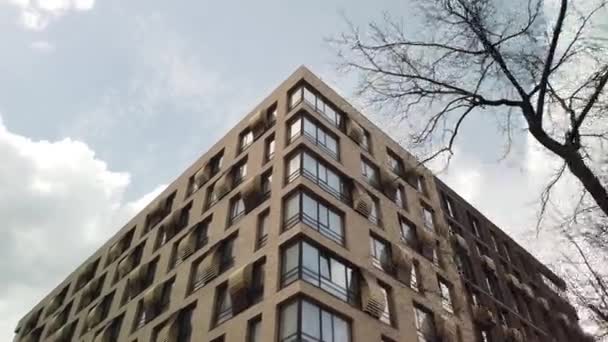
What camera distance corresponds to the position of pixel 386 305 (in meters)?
23.8

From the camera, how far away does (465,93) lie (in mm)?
9727

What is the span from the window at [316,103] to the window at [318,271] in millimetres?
10506

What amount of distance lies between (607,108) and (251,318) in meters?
15.9

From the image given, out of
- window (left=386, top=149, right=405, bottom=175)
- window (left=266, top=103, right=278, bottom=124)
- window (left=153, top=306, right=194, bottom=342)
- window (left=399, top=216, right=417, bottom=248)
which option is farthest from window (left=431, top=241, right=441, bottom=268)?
window (left=153, top=306, right=194, bottom=342)

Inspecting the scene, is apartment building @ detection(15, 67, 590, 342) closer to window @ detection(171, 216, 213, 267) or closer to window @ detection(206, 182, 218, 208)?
window @ detection(171, 216, 213, 267)

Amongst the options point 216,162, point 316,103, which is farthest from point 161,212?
point 316,103

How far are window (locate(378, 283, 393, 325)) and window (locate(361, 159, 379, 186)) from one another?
748 centimetres

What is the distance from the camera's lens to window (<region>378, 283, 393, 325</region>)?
2286 cm

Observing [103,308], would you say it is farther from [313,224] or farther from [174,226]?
[313,224]

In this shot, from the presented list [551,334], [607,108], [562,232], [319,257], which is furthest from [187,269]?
[551,334]

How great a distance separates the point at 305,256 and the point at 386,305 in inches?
207

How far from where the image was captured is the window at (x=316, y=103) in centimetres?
3006

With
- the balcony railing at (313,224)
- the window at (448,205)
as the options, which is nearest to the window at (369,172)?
the balcony railing at (313,224)

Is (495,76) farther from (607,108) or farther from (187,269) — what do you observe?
(187,269)
